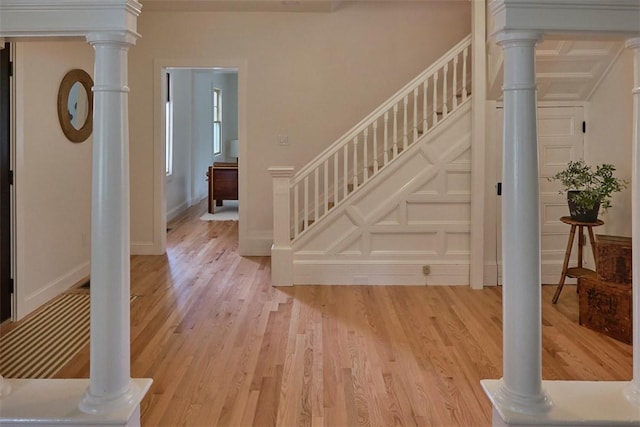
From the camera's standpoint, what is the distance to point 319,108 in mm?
6387

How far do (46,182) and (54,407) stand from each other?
9.76 ft

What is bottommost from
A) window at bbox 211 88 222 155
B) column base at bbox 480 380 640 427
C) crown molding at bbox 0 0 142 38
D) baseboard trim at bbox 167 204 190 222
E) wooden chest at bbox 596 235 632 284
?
column base at bbox 480 380 640 427

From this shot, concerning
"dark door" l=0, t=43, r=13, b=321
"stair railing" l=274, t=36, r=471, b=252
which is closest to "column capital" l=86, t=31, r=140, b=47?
"dark door" l=0, t=43, r=13, b=321

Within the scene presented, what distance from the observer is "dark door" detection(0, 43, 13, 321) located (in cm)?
396

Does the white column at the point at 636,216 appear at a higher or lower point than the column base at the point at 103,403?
higher

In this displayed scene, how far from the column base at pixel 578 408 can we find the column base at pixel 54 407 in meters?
1.40

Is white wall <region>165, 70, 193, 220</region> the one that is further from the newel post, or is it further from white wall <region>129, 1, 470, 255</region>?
the newel post

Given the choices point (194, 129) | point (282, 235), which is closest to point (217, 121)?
point (194, 129)

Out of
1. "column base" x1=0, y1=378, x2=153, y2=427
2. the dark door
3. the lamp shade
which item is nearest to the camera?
"column base" x1=0, y1=378, x2=153, y2=427

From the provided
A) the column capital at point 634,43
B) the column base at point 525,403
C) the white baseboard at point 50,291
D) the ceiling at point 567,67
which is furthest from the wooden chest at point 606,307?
the white baseboard at point 50,291

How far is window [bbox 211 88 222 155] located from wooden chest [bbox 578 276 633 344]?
9.68 meters

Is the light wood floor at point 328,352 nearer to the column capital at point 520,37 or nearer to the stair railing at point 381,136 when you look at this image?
the stair railing at point 381,136

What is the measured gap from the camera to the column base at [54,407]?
201 cm

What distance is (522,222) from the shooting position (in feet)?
6.75
